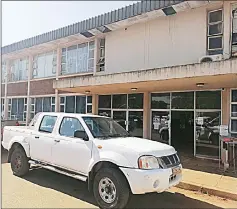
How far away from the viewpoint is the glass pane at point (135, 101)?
12.9m

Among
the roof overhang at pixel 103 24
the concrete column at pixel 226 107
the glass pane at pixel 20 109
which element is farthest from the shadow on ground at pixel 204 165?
the glass pane at pixel 20 109

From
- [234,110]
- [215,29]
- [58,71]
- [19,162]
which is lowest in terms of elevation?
[19,162]

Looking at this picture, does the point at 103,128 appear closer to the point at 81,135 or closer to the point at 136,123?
the point at 81,135

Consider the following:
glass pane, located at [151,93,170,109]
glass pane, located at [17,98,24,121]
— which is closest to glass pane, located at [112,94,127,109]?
glass pane, located at [151,93,170,109]

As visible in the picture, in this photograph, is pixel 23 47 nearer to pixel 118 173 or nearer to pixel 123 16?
pixel 123 16

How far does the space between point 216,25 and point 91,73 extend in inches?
292

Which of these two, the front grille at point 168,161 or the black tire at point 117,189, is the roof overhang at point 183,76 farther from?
the black tire at point 117,189

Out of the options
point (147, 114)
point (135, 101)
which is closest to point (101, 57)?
point (135, 101)

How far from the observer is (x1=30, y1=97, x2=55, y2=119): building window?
57.2 feet

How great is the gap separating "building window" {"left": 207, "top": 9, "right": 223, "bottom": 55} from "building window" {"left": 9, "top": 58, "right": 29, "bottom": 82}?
14.7m

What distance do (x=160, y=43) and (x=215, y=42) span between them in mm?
2520

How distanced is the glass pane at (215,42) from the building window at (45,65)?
10.8m

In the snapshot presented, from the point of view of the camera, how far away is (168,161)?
16.8 feet

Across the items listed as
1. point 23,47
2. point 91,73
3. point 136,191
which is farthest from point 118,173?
point 23,47
